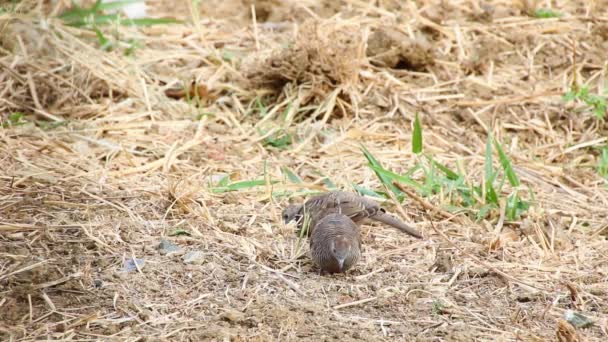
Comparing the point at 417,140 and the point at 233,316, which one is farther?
the point at 417,140

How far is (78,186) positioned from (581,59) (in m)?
3.01

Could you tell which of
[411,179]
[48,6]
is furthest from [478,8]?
[48,6]

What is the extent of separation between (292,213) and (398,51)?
1.85 meters

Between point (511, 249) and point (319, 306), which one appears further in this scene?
point (511, 249)

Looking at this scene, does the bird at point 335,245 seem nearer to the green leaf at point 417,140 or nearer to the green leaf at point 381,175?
the green leaf at point 381,175

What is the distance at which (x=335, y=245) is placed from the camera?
10.7 ft

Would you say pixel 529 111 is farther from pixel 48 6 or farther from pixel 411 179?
pixel 48 6

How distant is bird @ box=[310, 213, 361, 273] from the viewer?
326cm

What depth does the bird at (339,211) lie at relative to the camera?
12.0ft

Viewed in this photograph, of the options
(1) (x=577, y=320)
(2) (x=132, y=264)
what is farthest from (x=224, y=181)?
(1) (x=577, y=320)

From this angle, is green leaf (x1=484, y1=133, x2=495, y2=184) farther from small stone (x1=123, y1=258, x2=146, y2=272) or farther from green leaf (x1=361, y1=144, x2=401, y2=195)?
small stone (x1=123, y1=258, x2=146, y2=272)

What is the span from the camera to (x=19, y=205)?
361 cm

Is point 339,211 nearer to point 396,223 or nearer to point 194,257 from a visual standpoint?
point 396,223

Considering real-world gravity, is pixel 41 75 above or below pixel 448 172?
above
